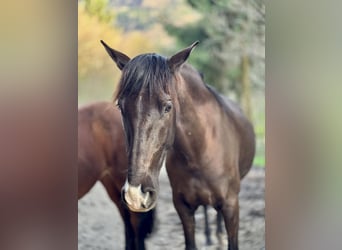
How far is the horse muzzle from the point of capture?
41.8 inches

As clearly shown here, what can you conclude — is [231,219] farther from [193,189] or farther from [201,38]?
[201,38]

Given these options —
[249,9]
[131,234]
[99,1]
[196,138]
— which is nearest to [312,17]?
[249,9]

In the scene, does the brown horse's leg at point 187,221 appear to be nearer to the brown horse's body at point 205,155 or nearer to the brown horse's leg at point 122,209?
the brown horse's body at point 205,155

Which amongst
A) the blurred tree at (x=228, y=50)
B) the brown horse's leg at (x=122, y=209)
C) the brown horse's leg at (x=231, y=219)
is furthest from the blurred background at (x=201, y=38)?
the brown horse's leg at (x=122, y=209)

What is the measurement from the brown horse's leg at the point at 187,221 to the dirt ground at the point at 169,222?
1 centimetres

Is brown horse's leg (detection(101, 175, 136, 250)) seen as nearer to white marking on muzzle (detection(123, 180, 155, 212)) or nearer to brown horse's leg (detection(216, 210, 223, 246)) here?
white marking on muzzle (detection(123, 180, 155, 212))

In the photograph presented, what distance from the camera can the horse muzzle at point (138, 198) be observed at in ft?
3.48

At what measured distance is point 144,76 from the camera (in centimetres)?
106

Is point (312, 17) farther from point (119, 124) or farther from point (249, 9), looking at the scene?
point (119, 124)

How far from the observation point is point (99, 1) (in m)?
1.10

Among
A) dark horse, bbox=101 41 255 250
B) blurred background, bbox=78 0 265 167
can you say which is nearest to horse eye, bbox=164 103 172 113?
dark horse, bbox=101 41 255 250

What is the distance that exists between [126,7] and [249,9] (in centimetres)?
35

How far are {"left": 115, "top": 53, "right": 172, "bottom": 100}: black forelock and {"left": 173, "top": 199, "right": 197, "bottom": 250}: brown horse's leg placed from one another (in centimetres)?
32

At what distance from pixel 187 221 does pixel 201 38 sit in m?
0.51
